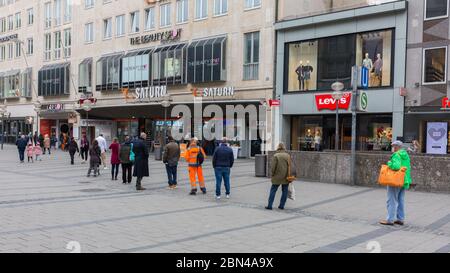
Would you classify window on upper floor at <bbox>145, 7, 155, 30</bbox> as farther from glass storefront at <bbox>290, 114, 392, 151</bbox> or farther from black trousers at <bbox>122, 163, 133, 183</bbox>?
black trousers at <bbox>122, 163, 133, 183</bbox>

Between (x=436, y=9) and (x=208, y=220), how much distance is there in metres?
18.2

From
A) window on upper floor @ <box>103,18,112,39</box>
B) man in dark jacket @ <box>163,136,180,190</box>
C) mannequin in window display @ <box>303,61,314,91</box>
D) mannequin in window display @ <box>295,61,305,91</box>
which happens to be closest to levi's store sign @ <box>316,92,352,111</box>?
mannequin in window display @ <box>303,61,314,91</box>

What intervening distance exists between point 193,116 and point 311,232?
2479cm

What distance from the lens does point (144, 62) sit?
35.7m

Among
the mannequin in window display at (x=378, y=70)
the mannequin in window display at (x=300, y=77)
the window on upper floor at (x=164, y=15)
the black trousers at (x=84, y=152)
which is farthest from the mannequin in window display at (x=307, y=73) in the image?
the black trousers at (x=84, y=152)

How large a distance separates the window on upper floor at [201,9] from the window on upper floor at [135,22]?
6617 mm

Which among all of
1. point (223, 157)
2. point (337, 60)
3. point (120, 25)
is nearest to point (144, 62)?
point (120, 25)

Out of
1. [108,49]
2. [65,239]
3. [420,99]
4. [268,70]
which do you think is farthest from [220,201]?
[108,49]

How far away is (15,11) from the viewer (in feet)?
174

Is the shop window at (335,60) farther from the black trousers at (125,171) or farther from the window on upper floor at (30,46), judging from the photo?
the window on upper floor at (30,46)

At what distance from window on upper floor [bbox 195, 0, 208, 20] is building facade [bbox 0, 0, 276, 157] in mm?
27

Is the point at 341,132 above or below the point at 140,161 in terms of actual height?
above

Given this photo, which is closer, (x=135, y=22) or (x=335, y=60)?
(x=335, y=60)

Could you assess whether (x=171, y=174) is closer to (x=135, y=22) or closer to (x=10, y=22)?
(x=135, y=22)
